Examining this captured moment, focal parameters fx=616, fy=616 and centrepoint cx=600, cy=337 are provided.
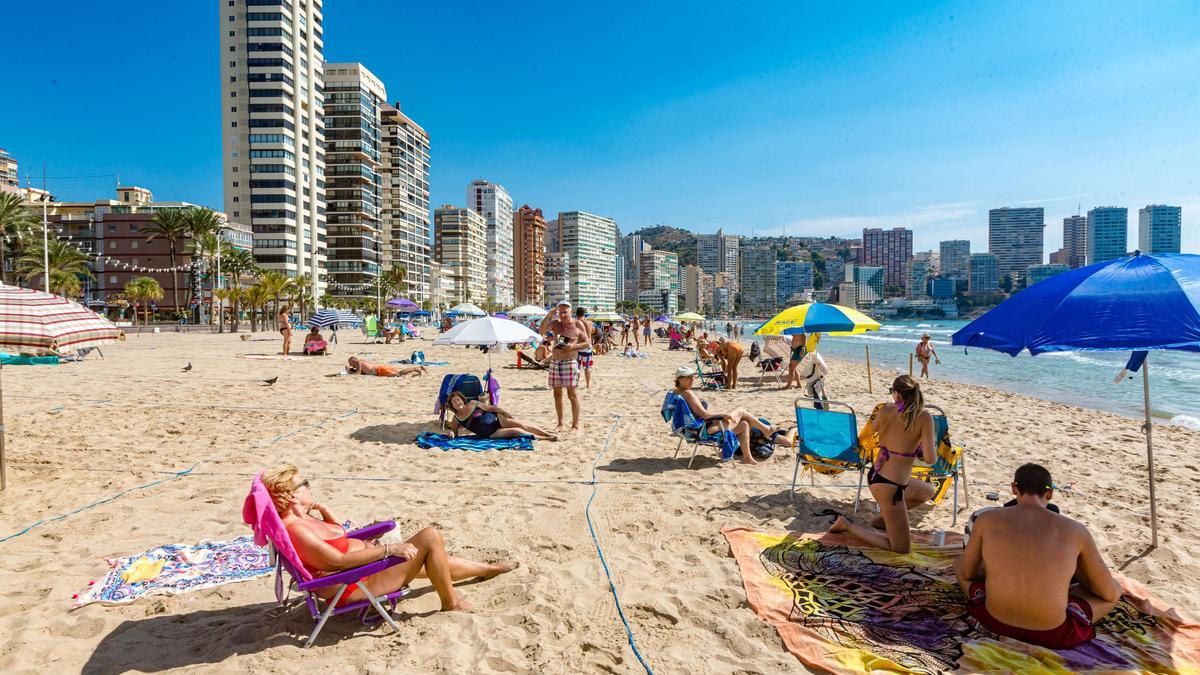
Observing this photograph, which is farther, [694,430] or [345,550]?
[694,430]

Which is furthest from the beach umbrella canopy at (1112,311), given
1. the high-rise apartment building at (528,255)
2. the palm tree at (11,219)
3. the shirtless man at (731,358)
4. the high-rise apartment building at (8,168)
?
the high-rise apartment building at (528,255)

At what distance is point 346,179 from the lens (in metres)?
82.9

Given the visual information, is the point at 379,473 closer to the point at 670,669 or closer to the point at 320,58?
the point at 670,669

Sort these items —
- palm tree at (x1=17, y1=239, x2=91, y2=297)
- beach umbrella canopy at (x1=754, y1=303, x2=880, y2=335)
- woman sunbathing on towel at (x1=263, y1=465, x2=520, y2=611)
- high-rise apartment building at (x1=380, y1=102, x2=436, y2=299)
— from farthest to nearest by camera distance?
high-rise apartment building at (x1=380, y1=102, x2=436, y2=299) → palm tree at (x1=17, y1=239, x2=91, y2=297) → beach umbrella canopy at (x1=754, y1=303, x2=880, y2=335) → woman sunbathing on towel at (x1=263, y1=465, x2=520, y2=611)

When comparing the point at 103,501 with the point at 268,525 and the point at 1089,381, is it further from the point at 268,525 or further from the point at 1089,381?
the point at 1089,381

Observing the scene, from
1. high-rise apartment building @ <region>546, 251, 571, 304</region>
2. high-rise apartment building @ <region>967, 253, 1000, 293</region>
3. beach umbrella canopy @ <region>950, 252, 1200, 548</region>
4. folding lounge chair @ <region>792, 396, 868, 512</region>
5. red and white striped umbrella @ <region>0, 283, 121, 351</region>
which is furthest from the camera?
high-rise apartment building @ <region>546, 251, 571, 304</region>

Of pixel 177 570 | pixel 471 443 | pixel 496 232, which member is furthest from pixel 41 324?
pixel 496 232

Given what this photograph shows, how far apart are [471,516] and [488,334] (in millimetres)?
3503

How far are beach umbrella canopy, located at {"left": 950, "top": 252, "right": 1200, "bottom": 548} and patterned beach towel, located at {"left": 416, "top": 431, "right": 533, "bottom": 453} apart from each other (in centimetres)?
485

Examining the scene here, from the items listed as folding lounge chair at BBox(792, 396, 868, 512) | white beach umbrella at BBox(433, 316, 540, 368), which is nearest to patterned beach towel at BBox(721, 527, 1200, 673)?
folding lounge chair at BBox(792, 396, 868, 512)

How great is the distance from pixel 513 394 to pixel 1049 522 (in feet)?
32.8

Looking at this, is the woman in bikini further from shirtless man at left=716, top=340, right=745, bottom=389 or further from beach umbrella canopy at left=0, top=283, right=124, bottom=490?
shirtless man at left=716, top=340, right=745, bottom=389

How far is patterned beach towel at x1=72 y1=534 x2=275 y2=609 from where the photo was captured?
11.1ft

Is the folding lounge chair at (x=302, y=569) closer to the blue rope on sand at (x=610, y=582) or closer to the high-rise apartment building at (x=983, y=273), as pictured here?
the blue rope on sand at (x=610, y=582)
